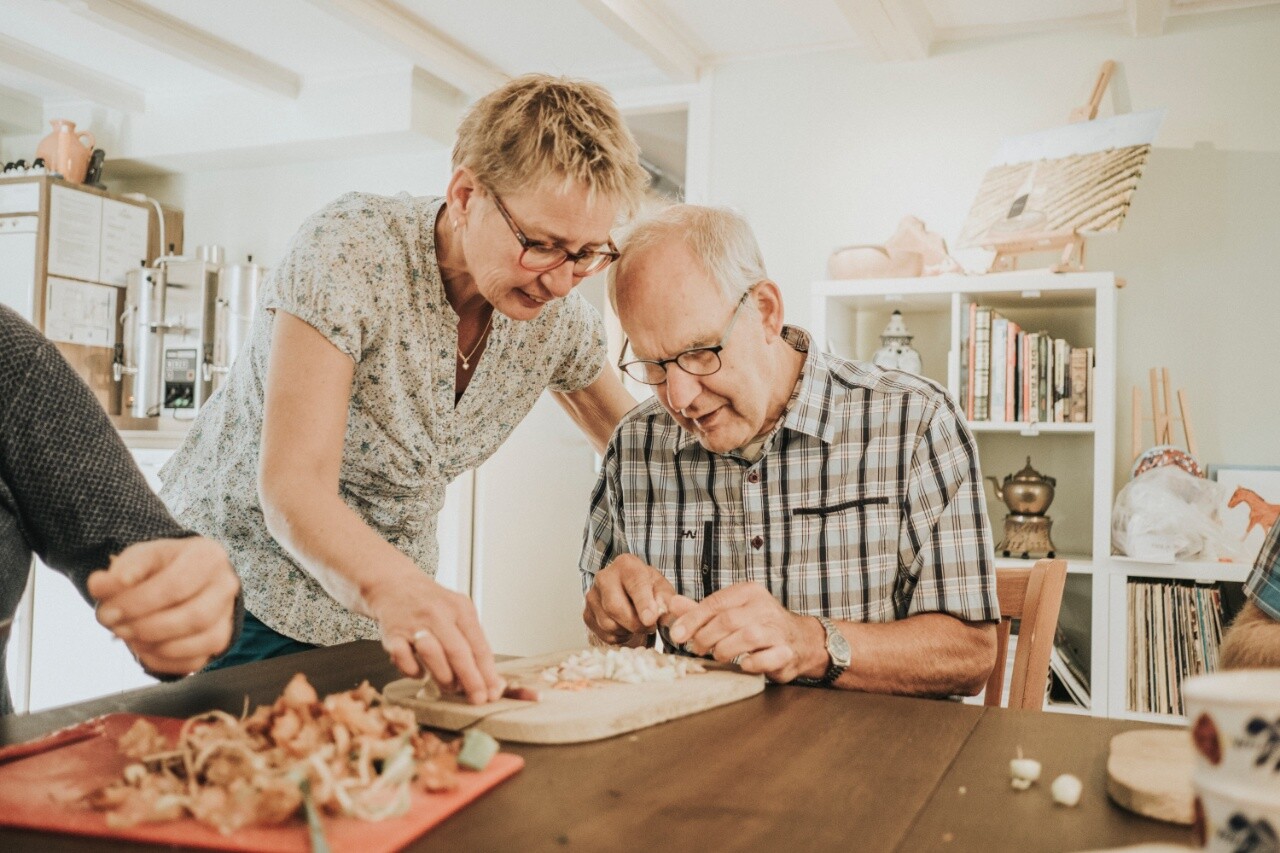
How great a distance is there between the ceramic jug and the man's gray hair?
449 cm

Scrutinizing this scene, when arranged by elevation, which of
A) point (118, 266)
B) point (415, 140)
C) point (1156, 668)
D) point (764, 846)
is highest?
point (415, 140)

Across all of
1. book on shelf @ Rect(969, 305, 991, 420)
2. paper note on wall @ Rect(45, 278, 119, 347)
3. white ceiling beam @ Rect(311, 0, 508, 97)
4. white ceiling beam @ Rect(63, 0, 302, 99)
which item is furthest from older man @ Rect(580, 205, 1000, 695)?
paper note on wall @ Rect(45, 278, 119, 347)

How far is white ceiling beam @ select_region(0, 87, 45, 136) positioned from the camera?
5410mm

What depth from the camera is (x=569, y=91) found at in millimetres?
1530

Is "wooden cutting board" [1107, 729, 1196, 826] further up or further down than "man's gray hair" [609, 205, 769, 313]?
further down

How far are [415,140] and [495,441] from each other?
3278mm

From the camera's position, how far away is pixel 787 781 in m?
0.89

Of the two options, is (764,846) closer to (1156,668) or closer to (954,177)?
(1156,668)

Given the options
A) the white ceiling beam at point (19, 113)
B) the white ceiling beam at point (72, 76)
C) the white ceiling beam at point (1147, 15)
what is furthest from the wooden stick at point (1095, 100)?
the white ceiling beam at point (19, 113)

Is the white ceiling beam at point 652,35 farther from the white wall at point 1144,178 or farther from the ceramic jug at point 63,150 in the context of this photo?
the ceramic jug at point 63,150

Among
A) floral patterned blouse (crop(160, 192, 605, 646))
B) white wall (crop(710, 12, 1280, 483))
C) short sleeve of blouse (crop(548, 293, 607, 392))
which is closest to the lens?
floral patterned blouse (crop(160, 192, 605, 646))

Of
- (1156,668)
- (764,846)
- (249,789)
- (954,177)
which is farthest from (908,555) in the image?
(954,177)

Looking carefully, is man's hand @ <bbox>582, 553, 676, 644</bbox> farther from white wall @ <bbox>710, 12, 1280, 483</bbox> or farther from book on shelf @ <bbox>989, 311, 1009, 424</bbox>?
white wall @ <bbox>710, 12, 1280, 483</bbox>

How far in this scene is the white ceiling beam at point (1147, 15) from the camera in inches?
137
